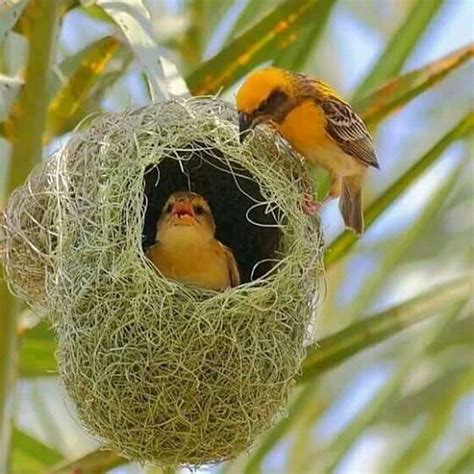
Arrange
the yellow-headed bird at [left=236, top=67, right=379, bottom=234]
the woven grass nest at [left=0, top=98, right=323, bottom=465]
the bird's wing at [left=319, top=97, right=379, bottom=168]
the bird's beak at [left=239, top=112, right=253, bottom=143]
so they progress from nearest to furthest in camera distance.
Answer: the woven grass nest at [left=0, top=98, right=323, bottom=465] < the bird's beak at [left=239, top=112, right=253, bottom=143] < the yellow-headed bird at [left=236, top=67, right=379, bottom=234] < the bird's wing at [left=319, top=97, right=379, bottom=168]

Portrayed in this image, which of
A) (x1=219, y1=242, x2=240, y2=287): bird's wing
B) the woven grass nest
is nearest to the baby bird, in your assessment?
(x1=219, y1=242, x2=240, y2=287): bird's wing

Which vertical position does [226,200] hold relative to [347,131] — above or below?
below

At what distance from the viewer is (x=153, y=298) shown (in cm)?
222

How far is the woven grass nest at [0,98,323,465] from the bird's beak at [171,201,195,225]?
152 mm

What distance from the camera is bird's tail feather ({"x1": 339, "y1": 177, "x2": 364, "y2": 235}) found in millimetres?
2745

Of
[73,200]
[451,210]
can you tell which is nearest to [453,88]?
[451,210]

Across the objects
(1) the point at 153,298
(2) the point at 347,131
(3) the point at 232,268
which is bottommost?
(3) the point at 232,268

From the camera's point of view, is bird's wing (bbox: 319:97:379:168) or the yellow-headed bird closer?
the yellow-headed bird

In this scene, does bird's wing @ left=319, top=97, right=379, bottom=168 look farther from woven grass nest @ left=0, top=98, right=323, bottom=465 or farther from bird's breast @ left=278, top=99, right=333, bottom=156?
woven grass nest @ left=0, top=98, right=323, bottom=465

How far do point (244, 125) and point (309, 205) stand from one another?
16 centimetres

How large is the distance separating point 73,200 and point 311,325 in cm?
40

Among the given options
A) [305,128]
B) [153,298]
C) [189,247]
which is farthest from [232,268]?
[153,298]

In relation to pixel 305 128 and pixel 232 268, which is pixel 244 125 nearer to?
pixel 305 128

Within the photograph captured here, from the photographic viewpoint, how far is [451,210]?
9.82 ft
